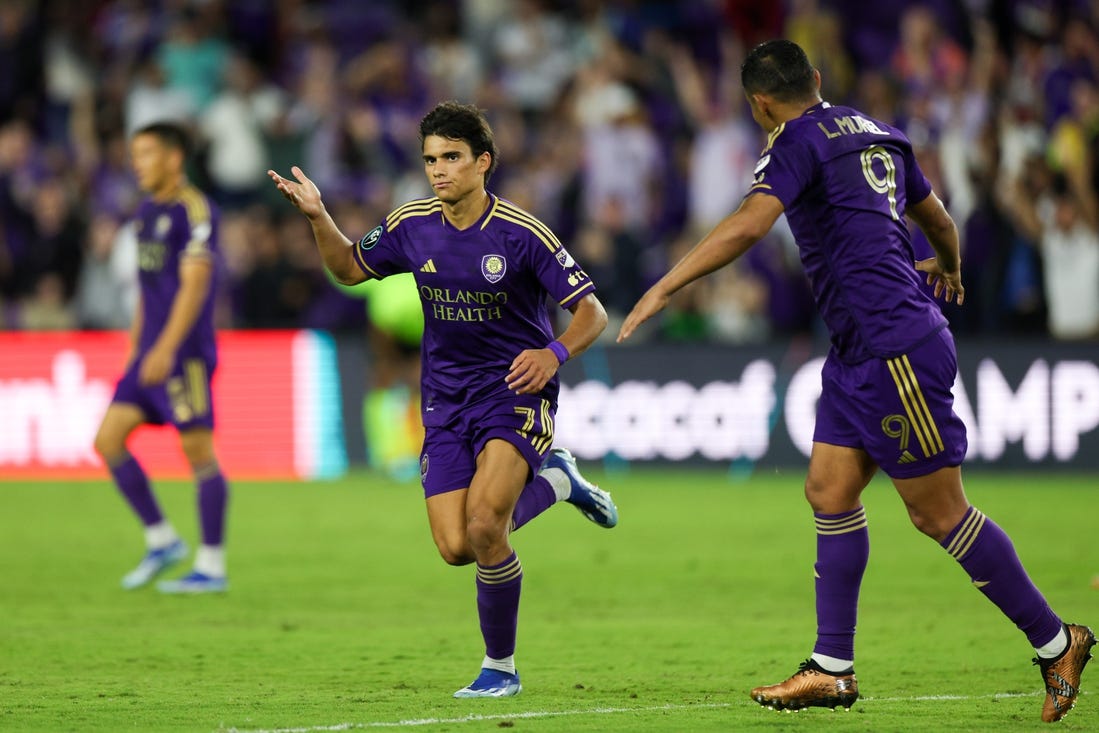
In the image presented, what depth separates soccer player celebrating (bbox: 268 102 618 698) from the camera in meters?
6.73

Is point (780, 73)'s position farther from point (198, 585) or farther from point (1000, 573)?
point (198, 585)

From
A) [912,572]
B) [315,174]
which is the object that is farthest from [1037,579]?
[315,174]

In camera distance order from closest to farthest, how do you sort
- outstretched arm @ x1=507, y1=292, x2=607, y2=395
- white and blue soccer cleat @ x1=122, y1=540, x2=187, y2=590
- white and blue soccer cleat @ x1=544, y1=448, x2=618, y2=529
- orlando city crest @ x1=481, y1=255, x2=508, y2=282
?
outstretched arm @ x1=507, y1=292, x2=607, y2=395, orlando city crest @ x1=481, y1=255, x2=508, y2=282, white and blue soccer cleat @ x1=544, y1=448, x2=618, y2=529, white and blue soccer cleat @ x1=122, y1=540, x2=187, y2=590

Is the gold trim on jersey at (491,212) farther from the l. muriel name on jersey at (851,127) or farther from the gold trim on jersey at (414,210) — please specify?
the l. muriel name on jersey at (851,127)

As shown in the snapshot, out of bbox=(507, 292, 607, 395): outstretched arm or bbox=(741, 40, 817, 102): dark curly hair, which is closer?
bbox=(741, 40, 817, 102): dark curly hair

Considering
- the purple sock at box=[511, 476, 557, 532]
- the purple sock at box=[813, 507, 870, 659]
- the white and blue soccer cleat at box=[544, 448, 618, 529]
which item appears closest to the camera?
the purple sock at box=[813, 507, 870, 659]

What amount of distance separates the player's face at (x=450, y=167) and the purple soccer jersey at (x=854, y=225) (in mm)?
1248

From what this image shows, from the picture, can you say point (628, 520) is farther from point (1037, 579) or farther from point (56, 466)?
point (56, 466)

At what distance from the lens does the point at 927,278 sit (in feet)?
22.4

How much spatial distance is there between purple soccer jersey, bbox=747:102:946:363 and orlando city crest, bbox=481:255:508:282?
3.76 feet

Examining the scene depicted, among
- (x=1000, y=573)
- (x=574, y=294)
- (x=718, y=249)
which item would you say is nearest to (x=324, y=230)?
(x=574, y=294)

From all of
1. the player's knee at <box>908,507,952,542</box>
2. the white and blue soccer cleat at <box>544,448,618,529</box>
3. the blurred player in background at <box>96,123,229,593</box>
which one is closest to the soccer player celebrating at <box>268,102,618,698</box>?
the white and blue soccer cleat at <box>544,448,618,529</box>

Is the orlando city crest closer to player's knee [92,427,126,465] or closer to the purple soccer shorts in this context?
the purple soccer shorts

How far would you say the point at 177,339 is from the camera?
9.88 metres
